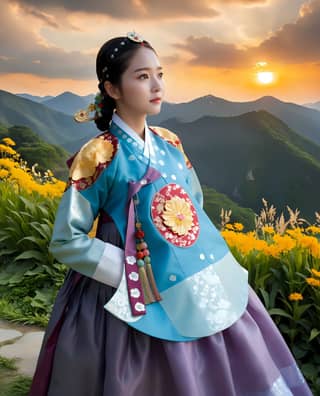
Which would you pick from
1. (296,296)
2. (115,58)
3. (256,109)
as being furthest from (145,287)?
(256,109)

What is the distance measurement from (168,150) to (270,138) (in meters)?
15.9

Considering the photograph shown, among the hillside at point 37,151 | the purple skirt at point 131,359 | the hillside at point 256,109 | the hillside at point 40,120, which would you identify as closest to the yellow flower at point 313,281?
the purple skirt at point 131,359

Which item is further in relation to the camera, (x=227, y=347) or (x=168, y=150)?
(x=168, y=150)

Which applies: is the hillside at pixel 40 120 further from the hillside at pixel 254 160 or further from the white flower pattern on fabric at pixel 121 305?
the white flower pattern on fabric at pixel 121 305

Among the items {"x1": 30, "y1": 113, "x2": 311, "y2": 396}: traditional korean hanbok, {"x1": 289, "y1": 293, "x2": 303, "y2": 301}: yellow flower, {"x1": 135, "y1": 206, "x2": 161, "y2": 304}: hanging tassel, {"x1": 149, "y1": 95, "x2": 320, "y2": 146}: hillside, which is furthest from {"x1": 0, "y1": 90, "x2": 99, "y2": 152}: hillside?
{"x1": 135, "y1": 206, "x2": 161, "y2": 304}: hanging tassel

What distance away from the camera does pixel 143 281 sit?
1.87 metres

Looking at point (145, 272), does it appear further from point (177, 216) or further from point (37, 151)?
point (37, 151)

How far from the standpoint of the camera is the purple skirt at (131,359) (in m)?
1.82

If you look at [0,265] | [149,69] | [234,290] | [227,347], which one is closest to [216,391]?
[227,347]

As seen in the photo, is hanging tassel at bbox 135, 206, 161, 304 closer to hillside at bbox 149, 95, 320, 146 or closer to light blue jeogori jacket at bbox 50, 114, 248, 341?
light blue jeogori jacket at bbox 50, 114, 248, 341

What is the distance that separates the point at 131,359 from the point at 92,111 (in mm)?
860

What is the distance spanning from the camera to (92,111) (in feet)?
6.73

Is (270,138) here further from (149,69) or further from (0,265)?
(149,69)

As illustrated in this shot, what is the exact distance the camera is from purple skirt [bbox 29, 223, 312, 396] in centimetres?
182
